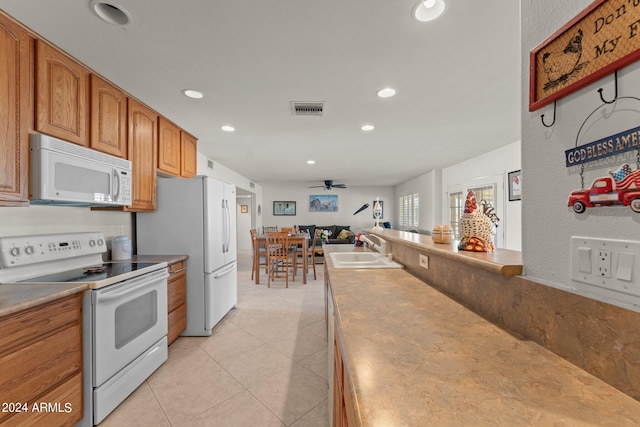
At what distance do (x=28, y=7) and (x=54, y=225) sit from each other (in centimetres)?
137

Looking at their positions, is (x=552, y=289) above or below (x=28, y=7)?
below

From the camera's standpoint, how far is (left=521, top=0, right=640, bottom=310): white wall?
0.58 m

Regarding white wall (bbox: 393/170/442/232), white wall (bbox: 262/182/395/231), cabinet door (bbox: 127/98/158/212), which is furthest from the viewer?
white wall (bbox: 262/182/395/231)

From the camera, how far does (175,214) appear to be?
278cm

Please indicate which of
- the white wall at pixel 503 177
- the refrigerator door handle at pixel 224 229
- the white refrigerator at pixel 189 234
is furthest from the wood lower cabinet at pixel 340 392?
the white wall at pixel 503 177

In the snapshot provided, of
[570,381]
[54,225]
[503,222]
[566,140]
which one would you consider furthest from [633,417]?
[503,222]

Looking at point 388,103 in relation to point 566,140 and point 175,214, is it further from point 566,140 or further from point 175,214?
point 175,214

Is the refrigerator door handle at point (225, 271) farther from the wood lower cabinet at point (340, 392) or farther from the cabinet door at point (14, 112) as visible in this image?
the wood lower cabinet at point (340, 392)

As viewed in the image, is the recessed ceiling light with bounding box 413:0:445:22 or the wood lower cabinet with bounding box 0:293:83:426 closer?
the wood lower cabinet with bounding box 0:293:83:426

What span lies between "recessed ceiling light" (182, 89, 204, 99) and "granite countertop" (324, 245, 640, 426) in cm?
213

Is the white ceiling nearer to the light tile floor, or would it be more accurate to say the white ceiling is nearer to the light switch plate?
the light switch plate

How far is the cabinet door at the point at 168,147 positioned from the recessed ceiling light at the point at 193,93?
0.69 meters

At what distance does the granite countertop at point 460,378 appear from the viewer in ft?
1.72

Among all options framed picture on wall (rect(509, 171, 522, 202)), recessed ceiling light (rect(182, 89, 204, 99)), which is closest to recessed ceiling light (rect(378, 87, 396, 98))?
recessed ceiling light (rect(182, 89, 204, 99))
